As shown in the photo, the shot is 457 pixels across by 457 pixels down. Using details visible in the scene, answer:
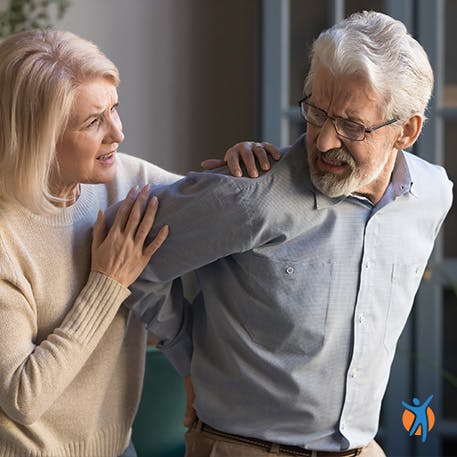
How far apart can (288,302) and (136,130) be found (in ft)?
8.58

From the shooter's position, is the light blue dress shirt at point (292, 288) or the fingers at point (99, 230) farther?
the fingers at point (99, 230)

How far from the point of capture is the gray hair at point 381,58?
5.28 ft

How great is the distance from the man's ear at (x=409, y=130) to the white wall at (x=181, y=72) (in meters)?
2.51

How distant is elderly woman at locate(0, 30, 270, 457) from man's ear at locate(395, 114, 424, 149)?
1.02ft

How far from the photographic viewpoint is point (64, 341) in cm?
179

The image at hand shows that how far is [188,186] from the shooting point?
1763 millimetres

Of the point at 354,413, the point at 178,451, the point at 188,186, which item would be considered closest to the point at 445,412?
the point at 178,451

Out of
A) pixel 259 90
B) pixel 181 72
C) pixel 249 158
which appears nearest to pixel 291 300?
pixel 249 158

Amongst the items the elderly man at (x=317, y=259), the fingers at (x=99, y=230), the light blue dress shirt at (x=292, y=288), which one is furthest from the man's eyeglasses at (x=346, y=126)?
the fingers at (x=99, y=230)

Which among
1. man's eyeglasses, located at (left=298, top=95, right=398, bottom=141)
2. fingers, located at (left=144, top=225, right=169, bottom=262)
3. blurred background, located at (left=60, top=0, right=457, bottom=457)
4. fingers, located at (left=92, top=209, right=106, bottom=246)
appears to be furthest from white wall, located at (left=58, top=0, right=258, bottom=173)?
man's eyeglasses, located at (left=298, top=95, right=398, bottom=141)

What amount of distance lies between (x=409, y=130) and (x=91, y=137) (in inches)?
23.3

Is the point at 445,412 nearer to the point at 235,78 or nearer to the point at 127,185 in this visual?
the point at 235,78

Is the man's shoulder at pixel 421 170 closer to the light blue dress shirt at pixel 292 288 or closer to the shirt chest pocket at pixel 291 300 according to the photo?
the light blue dress shirt at pixel 292 288

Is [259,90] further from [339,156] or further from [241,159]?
[339,156]
